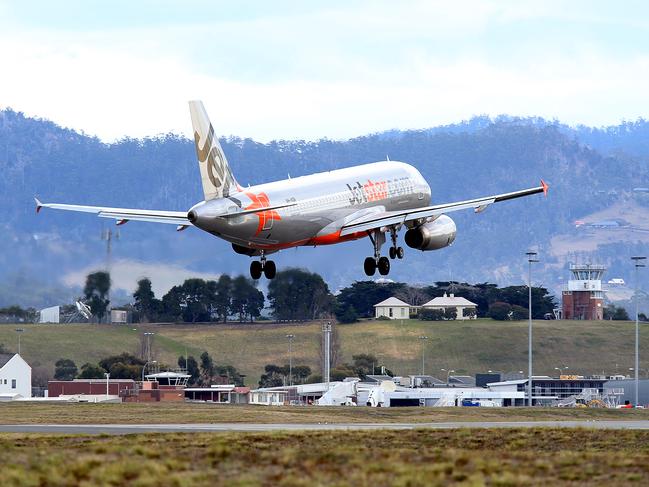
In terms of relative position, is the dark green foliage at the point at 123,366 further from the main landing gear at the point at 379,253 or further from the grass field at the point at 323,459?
the grass field at the point at 323,459

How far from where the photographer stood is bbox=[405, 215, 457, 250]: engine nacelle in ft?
292

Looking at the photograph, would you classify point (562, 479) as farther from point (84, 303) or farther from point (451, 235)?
point (84, 303)

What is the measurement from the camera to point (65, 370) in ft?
624

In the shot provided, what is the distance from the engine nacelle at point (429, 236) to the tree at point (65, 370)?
10513 cm

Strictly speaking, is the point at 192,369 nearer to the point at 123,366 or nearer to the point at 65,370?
Result: the point at 65,370

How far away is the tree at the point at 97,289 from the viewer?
162 meters

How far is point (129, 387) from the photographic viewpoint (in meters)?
164

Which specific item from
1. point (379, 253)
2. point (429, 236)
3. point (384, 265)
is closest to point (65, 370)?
point (379, 253)

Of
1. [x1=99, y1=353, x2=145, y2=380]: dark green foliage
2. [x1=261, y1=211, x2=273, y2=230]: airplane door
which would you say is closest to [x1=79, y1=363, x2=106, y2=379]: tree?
[x1=99, y1=353, x2=145, y2=380]: dark green foliage

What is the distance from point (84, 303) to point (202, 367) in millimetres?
17807

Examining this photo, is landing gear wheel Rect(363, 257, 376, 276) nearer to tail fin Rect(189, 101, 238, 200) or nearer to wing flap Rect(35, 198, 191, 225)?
wing flap Rect(35, 198, 191, 225)

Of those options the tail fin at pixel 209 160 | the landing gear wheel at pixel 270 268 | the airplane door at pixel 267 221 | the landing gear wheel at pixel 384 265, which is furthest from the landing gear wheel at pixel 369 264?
the tail fin at pixel 209 160

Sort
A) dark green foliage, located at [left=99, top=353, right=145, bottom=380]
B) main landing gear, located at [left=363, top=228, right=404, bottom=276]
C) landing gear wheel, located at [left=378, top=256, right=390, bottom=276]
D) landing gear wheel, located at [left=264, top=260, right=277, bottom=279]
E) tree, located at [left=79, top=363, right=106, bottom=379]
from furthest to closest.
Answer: dark green foliage, located at [left=99, top=353, right=145, bottom=380], tree, located at [left=79, top=363, right=106, bottom=379], main landing gear, located at [left=363, top=228, right=404, bottom=276], landing gear wheel, located at [left=378, top=256, right=390, bottom=276], landing gear wheel, located at [left=264, top=260, right=277, bottom=279]

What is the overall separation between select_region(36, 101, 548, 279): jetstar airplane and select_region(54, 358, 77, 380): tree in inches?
4046
